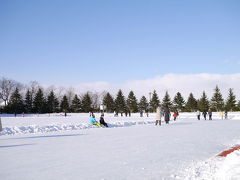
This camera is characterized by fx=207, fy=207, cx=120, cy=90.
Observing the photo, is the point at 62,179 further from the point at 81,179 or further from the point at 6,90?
the point at 6,90

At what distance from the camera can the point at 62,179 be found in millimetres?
3986

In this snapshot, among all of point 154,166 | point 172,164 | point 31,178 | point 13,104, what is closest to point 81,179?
point 31,178

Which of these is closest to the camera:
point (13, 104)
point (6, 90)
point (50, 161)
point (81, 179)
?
point (81, 179)

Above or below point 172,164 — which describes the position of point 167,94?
above

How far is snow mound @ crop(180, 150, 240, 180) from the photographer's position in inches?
152

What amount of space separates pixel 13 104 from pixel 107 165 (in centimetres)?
7062

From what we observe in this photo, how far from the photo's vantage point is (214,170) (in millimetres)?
4559

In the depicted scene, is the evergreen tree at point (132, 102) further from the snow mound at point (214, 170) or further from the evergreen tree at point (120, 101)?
the snow mound at point (214, 170)

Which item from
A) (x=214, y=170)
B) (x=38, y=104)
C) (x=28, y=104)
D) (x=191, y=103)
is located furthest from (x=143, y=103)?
(x=214, y=170)

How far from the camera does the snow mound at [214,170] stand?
3.86m

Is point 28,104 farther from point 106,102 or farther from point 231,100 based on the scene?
point 231,100

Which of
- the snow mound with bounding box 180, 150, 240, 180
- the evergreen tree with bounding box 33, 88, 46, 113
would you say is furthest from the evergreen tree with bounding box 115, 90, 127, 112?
the snow mound with bounding box 180, 150, 240, 180

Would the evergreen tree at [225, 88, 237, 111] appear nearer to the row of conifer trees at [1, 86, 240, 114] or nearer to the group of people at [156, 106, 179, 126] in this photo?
the row of conifer trees at [1, 86, 240, 114]

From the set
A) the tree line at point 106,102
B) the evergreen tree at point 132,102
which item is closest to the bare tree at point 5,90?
the tree line at point 106,102
